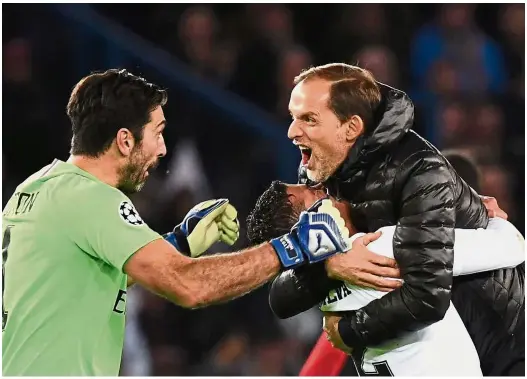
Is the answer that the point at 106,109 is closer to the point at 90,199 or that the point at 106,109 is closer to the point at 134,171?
the point at 134,171

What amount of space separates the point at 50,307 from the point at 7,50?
3.51 metres

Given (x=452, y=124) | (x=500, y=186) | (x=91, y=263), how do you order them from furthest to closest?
(x=452, y=124), (x=500, y=186), (x=91, y=263)

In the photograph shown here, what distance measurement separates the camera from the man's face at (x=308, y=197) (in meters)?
3.19

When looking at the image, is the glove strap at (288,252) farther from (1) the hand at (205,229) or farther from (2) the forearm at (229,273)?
(1) the hand at (205,229)

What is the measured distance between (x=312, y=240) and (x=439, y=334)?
533 millimetres

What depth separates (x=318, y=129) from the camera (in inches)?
124

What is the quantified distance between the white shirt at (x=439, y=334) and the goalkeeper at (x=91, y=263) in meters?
0.16

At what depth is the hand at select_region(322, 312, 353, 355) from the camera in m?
3.16

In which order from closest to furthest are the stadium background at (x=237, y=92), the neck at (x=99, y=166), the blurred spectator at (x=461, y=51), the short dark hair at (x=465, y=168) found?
the neck at (x=99, y=166), the short dark hair at (x=465, y=168), the stadium background at (x=237, y=92), the blurred spectator at (x=461, y=51)

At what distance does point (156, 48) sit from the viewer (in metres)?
6.22

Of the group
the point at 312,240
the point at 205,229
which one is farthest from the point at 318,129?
the point at 205,229

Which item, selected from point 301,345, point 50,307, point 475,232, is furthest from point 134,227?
point 301,345

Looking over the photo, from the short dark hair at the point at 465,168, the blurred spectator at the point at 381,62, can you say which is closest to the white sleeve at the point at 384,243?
the short dark hair at the point at 465,168

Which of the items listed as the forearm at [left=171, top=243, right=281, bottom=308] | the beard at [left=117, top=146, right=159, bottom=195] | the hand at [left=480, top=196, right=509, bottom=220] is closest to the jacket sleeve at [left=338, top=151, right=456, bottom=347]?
the forearm at [left=171, top=243, right=281, bottom=308]
